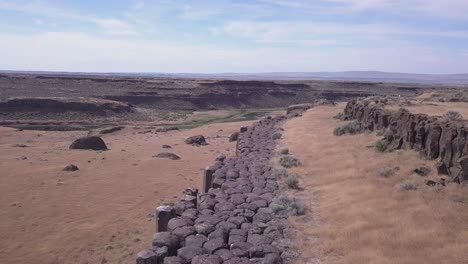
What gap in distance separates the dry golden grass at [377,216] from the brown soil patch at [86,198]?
4.63m

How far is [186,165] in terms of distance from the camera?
24.2 m

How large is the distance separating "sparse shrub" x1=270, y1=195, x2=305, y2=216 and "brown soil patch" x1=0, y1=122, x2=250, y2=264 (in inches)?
145

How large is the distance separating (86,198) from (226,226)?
10766mm

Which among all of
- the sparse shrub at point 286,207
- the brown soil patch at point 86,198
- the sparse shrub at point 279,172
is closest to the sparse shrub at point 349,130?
the brown soil patch at point 86,198

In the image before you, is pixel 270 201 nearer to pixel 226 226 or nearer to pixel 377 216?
pixel 226 226

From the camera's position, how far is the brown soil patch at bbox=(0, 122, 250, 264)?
12.3 metres

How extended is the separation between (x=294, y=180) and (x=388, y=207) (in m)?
2.88

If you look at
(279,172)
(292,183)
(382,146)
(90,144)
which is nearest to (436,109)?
(382,146)

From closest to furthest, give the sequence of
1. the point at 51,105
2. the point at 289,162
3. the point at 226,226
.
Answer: the point at 226,226, the point at 289,162, the point at 51,105

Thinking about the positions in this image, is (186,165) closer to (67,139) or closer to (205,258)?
(205,258)

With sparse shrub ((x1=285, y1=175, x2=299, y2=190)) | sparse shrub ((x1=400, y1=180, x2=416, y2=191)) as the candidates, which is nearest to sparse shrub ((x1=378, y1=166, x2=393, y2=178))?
sparse shrub ((x1=400, y1=180, x2=416, y2=191))

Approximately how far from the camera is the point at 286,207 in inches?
383

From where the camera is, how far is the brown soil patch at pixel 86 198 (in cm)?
1234

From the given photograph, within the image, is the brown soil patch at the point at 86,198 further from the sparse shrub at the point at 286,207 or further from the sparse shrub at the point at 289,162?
the sparse shrub at the point at 289,162
